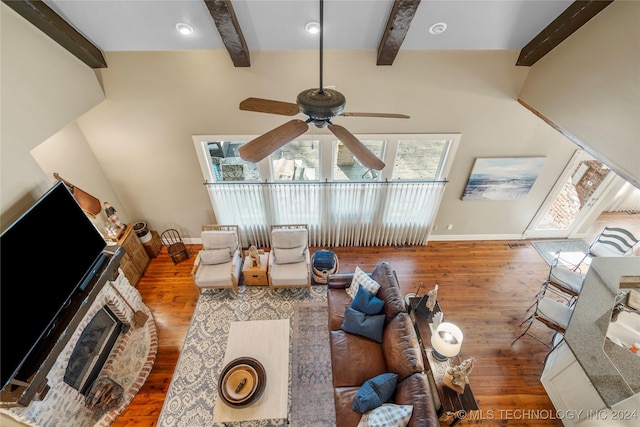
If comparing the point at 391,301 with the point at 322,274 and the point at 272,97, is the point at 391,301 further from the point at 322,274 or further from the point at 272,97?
the point at 272,97

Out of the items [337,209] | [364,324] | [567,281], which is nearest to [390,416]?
[364,324]

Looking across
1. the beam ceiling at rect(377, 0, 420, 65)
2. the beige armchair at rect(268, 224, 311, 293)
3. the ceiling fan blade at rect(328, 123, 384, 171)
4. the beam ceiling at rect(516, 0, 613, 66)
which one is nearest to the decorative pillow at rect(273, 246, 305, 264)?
A: the beige armchair at rect(268, 224, 311, 293)

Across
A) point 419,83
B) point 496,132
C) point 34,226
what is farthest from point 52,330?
point 496,132

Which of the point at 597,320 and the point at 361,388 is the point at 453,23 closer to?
the point at 597,320

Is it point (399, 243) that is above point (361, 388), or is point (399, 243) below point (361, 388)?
below

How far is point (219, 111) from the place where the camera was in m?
4.12

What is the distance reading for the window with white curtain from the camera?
4.57 meters

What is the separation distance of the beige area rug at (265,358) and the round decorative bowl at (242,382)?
80mm

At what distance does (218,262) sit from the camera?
458cm

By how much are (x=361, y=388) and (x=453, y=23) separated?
4.09 meters

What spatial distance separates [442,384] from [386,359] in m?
0.63

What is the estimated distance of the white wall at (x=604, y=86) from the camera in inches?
104

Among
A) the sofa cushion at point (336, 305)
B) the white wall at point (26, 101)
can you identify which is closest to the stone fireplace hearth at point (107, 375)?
the white wall at point (26, 101)

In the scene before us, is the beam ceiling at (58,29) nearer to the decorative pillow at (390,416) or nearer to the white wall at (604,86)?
the decorative pillow at (390,416)
